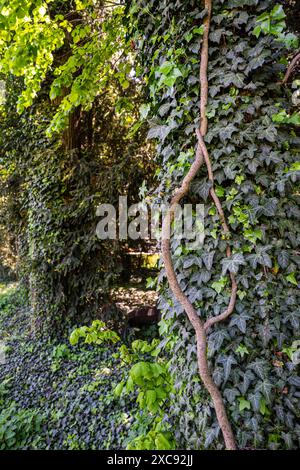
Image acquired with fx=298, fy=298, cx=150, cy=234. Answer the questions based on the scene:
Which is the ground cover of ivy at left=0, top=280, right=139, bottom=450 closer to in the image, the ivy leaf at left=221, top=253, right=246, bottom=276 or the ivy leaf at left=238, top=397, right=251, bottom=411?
the ivy leaf at left=238, top=397, right=251, bottom=411

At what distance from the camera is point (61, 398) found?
11.9 feet

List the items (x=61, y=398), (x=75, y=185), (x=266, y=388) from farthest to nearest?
(x=75, y=185), (x=61, y=398), (x=266, y=388)

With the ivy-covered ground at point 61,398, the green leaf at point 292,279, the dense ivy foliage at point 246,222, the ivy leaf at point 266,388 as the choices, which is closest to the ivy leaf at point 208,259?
the dense ivy foliage at point 246,222

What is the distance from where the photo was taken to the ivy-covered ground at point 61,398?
307 centimetres

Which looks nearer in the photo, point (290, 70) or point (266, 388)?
point (266, 388)

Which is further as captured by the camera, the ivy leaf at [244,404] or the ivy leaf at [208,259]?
the ivy leaf at [208,259]

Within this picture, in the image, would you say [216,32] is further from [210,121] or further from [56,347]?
[56,347]

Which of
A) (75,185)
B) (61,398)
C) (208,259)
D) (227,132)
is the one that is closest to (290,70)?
(227,132)

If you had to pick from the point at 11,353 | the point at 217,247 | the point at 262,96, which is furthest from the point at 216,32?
the point at 11,353

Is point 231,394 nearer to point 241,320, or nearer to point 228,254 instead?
point 241,320

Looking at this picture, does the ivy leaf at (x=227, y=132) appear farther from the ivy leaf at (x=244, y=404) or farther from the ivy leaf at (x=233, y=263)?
the ivy leaf at (x=244, y=404)

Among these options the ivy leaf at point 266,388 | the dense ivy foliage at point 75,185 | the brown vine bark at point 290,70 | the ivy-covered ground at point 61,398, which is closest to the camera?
the ivy leaf at point 266,388

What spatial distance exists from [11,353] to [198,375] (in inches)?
161

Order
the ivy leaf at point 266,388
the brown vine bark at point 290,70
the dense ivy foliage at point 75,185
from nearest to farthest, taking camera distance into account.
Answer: the ivy leaf at point 266,388 < the brown vine bark at point 290,70 < the dense ivy foliage at point 75,185
